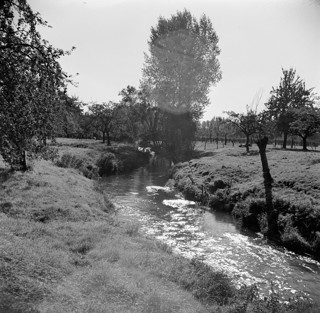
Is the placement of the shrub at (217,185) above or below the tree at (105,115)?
below

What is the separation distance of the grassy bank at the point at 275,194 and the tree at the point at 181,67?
21.7 meters

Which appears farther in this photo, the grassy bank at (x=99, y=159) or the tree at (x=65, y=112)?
the grassy bank at (x=99, y=159)

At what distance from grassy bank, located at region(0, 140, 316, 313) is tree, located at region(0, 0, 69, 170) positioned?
375 cm

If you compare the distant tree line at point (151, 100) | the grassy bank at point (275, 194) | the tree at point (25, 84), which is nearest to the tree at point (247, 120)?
the distant tree line at point (151, 100)

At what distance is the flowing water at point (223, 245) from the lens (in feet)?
37.2

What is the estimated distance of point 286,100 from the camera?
166 feet

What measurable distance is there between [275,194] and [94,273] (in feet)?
48.1

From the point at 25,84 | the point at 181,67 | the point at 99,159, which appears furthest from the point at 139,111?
the point at 25,84

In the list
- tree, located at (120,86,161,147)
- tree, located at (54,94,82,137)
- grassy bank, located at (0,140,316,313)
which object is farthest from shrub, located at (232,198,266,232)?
tree, located at (120,86,161,147)

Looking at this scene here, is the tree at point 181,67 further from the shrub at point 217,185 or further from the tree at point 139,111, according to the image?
the shrub at point 217,185

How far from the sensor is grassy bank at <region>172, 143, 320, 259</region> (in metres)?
15.0

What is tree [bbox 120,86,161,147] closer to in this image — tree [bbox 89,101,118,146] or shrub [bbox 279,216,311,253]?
tree [bbox 89,101,118,146]

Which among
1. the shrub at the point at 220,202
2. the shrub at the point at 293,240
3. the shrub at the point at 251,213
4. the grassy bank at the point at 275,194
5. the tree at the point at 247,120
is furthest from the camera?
the tree at the point at 247,120

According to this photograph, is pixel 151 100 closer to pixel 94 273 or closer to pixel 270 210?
pixel 270 210
